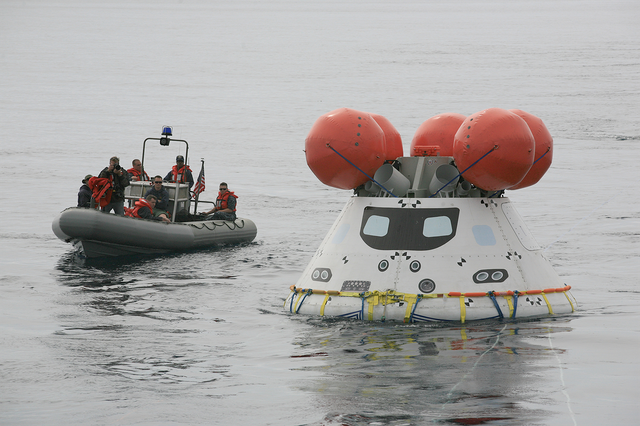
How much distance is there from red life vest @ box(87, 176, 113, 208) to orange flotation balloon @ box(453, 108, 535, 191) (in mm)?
10595

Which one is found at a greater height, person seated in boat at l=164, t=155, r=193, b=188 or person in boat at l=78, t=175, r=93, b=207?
person seated in boat at l=164, t=155, r=193, b=188

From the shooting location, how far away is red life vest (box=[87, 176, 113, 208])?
61.1 feet

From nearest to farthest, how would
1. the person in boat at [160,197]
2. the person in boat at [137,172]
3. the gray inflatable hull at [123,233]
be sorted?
the gray inflatable hull at [123,233], the person in boat at [160,197], the person in boat at [137,172]

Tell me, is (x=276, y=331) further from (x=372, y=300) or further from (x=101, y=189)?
(x=101, y=189)

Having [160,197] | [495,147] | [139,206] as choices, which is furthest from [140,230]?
[495,147]

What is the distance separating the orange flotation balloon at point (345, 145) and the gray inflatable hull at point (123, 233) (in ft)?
28.5

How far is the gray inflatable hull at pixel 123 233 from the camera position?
59.4 feet

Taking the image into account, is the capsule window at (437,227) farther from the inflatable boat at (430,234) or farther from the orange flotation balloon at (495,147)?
the orange flotation balloon at (495,147)

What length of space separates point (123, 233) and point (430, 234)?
994 centimetres

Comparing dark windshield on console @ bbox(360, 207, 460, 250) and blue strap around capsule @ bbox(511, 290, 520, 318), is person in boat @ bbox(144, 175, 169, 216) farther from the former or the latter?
blue strap around capsule @ bbox(511, 290, 520, 318)

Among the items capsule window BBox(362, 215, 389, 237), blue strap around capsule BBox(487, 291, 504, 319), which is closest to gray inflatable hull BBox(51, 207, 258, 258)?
capsule window BBox(362, 215, 389, 237)

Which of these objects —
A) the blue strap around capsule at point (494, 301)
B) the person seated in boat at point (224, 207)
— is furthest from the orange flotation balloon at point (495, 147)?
the person seated in boat at point (224, 207)

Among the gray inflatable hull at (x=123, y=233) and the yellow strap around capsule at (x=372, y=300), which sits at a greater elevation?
the yellow strap around capsule at (x=372, y=300)

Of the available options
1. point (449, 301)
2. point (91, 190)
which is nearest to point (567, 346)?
point (449, 301)
